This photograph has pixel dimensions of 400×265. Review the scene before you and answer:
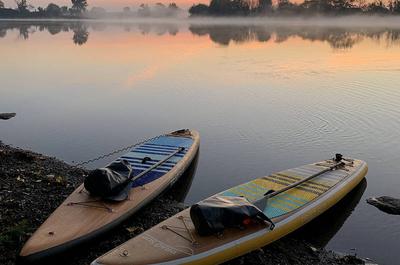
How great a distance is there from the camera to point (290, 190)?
30.2 feet

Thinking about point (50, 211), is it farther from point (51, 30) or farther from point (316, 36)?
point (51, 30)

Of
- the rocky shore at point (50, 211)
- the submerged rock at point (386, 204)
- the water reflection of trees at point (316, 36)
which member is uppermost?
the water reflection of trees at point (316, 36)

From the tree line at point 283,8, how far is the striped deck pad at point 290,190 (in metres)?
120

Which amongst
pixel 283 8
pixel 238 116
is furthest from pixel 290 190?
pixel 283 8

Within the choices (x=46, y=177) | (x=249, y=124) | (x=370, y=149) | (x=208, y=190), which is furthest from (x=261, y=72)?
(x=46, y=177)

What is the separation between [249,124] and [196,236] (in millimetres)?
8807

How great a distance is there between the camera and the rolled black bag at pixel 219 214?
23.1 feet

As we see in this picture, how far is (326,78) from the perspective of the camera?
2466cm

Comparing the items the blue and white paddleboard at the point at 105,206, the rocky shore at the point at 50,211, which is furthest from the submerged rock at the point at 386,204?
the blue and white paddleboard at the point at 105,206

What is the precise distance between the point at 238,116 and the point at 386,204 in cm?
770

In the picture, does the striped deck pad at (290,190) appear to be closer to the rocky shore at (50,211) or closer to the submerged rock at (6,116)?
the rocky shore at (50,211)

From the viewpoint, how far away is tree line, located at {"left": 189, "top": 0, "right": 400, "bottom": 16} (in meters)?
123

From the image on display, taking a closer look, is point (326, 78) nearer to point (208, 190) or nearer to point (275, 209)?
point (208, 190)

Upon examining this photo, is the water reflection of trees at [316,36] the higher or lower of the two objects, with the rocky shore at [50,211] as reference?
higher
